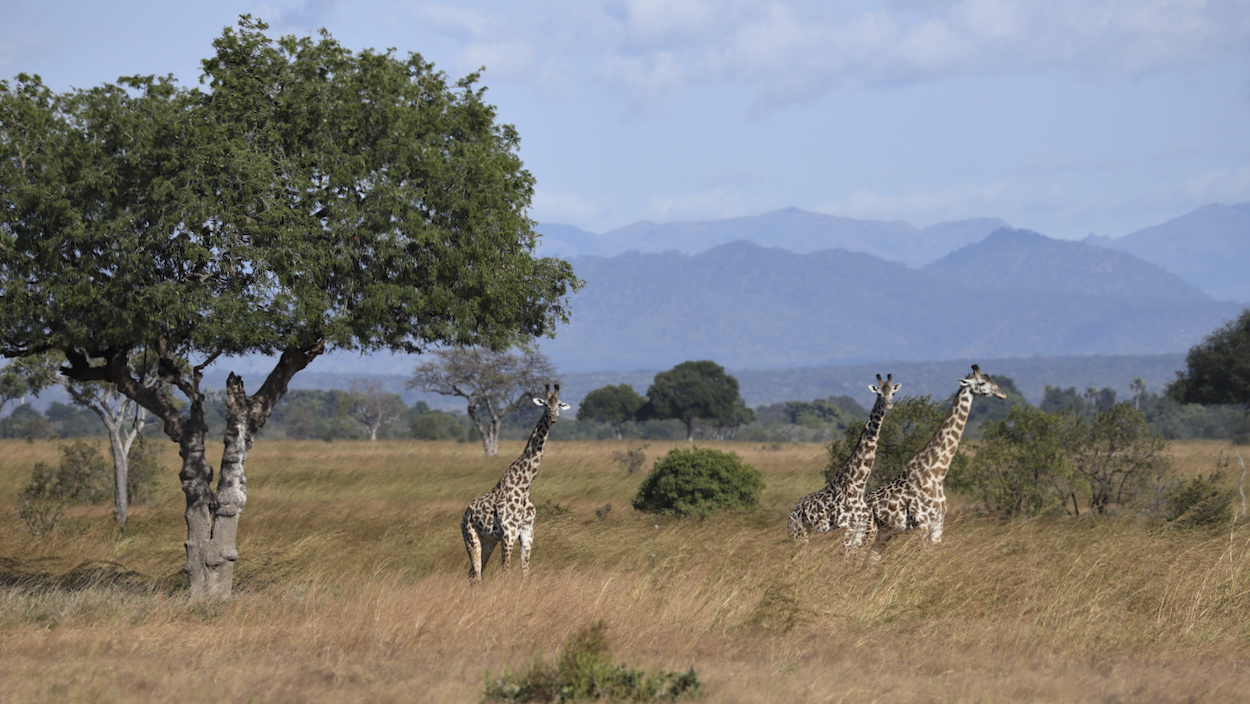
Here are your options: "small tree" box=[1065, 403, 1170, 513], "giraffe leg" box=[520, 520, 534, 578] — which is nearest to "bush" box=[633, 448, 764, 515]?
"small tree" box=[1065, 403, 1170, 513]

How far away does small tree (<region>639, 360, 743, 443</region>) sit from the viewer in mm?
85938

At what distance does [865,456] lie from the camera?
1346 cm

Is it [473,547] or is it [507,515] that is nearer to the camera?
[507,515]

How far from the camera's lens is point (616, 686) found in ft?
25.1

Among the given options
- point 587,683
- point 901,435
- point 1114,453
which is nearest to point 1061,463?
point 1114,453

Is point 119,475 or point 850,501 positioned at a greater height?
point 850,501

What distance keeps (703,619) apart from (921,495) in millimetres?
4311

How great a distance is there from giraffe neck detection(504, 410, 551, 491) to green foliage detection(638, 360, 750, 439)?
7046cm

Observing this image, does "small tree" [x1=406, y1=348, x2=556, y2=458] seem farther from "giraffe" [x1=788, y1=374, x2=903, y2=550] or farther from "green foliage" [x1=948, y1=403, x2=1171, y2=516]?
"giraffe" [x1=788, y1=374, x2=903, y2=550]

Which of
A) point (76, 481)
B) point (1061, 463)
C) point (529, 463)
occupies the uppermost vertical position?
point (529, 463)

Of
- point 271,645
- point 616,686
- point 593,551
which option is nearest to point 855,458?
point 593,551

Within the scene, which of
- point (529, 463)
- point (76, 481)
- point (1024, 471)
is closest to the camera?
point (529, 463)

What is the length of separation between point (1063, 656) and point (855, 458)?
184 inches

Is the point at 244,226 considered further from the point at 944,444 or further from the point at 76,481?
the point at 76,481
